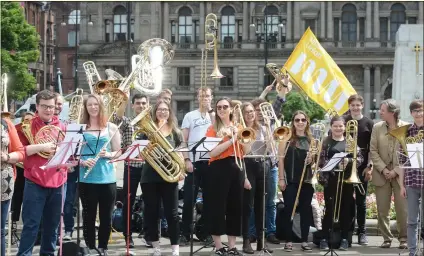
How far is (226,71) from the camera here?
7194 centimetres

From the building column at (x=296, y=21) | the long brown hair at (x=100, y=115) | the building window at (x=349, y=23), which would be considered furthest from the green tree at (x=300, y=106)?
the long brown hair at (x=100, y=115)

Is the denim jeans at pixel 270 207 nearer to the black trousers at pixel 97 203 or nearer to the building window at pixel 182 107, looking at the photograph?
the black trousers at pixel 97 203

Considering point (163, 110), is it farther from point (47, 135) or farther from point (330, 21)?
point (330, 21)

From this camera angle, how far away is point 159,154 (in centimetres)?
905

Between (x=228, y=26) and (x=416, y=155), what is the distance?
65.8 metres

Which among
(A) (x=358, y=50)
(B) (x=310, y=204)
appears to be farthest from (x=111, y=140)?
(A) (x=358, y=50)

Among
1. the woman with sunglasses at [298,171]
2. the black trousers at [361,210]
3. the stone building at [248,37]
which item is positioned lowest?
the black trousers at [361,210]

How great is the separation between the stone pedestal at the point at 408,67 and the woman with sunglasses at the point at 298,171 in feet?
40.7

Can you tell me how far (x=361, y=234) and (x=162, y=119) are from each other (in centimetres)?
346

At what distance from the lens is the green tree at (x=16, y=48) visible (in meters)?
43.5

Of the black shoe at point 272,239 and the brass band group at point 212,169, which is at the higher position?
the brass band group at point 212,169

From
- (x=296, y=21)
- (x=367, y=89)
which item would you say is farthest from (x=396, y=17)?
(x=296, y=21)

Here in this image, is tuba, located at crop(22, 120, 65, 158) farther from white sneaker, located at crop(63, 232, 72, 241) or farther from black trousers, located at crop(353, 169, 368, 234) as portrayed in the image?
black trousers, located at crop(353, 169, 368, 234)

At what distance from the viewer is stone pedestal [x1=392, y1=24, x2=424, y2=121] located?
71.9 ft
